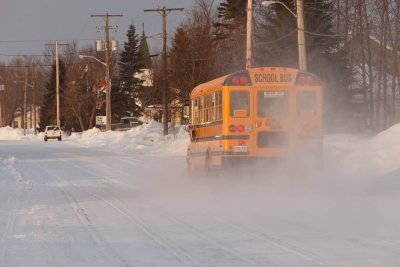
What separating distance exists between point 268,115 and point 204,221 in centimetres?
745

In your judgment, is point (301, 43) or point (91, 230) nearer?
point (91, 230)

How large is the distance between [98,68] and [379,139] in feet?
207

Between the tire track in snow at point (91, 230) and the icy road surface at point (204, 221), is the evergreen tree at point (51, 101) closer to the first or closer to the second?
the icy road surface at point (204, 221)

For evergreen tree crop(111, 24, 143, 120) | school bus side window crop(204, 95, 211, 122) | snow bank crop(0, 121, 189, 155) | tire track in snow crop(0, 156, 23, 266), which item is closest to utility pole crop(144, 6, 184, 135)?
snow bank crop(0, 121, 189, 155)

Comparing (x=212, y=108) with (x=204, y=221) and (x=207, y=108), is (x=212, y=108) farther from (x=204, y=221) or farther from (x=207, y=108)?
(x=204, y=221)

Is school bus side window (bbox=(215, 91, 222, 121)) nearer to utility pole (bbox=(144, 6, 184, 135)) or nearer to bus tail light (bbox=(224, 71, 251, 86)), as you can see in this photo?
bus tail light (bbox=(224, 71, 251, 86))

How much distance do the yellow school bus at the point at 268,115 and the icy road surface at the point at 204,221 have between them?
→ 75 cm

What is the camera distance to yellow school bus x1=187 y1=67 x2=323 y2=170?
18516mm

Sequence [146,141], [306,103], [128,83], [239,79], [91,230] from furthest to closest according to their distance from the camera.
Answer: [128,83] → [146,141] → [306,103] → [239,79] → [91,230]

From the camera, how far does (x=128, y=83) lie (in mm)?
92562

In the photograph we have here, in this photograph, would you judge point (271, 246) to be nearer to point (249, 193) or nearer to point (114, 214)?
point (114, 214)

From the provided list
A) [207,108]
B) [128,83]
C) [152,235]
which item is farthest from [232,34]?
[152,235]

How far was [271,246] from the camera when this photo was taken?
9227mm

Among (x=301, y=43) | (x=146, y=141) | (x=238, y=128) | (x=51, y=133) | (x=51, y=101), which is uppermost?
(x=301, y=43)
